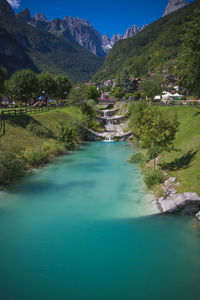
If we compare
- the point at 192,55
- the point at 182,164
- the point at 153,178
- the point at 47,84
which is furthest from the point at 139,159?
the point at 47,84

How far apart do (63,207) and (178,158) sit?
46.4ft

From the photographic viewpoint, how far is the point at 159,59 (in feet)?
638

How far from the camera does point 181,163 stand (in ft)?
78.3

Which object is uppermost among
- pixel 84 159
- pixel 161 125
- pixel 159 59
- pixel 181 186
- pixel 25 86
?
pixel 159 59

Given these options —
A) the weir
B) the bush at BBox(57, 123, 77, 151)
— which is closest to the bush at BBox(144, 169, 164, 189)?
the bush at BBox(57, 123, 77, 151)

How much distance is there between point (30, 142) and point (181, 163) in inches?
945

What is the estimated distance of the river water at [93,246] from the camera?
10852 millimetres

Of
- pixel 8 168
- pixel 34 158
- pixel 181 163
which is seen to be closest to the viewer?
pixel 181 163

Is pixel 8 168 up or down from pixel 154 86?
down

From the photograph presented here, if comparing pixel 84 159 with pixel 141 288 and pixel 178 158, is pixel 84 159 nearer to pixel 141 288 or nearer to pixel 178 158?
pixel 178 158

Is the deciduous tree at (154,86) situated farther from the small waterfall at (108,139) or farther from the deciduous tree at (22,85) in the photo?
the deciduous tree at (22,85)

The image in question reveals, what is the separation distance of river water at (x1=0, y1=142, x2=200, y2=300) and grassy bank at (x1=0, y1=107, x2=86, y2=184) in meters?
2.86

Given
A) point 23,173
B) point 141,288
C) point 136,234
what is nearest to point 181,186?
point 136,234

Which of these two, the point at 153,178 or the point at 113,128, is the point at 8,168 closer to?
the point at 153,178
